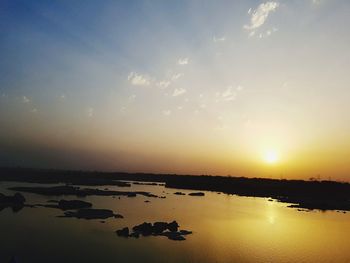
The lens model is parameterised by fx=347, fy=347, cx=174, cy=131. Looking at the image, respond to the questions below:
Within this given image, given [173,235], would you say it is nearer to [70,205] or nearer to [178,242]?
[178,242]

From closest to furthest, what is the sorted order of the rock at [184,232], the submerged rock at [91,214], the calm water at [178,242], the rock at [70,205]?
the calm water at [178,242]
the rock at [184,232]
the submerged rock at [91,214]
the rock at [70,205]

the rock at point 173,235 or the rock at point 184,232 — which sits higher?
the rock at point 184,232

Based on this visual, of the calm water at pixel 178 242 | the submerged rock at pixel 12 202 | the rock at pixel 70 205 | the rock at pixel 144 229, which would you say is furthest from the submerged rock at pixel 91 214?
the submerged rock at pixel 12 202

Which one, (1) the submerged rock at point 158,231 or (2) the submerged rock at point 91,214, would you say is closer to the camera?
(1) the submerged rock at point 158,231

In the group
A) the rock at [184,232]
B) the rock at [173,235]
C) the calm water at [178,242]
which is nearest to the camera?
the calm water at [178,242]

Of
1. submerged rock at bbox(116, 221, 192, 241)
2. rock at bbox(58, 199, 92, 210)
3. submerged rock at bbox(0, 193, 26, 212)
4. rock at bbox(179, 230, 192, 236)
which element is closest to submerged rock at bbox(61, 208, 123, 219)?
rock at bbox(58, 199, 92, 210)

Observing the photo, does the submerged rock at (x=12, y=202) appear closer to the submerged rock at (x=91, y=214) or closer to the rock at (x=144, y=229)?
the submerged rock at (x=91, y=214)

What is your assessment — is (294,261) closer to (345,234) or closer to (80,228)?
(345,234)

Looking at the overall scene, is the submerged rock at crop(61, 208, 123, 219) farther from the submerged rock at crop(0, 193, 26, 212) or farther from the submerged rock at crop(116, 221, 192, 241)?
the submerged rock at crop(0, 193, 26, 212)

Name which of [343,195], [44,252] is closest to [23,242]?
[44,252]
